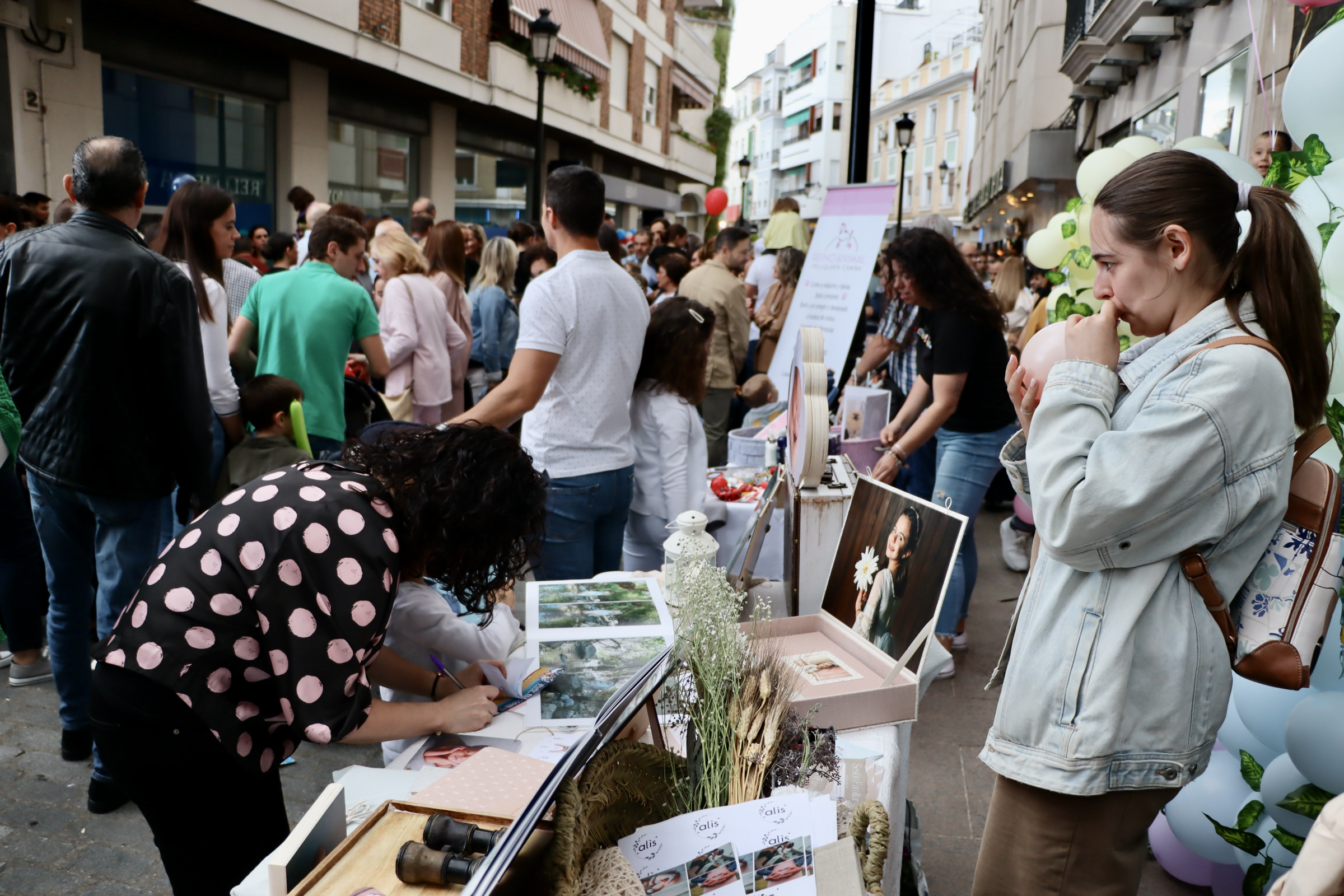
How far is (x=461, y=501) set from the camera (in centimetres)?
184

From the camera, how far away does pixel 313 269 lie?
463 centimetres

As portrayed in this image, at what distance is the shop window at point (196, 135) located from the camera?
30.8ft

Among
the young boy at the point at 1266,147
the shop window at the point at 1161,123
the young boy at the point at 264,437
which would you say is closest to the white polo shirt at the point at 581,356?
the young boy at the point at 264,437

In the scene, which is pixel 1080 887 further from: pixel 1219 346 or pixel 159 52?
pixel 159 52

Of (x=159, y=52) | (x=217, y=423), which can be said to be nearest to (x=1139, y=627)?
(x=217, y=423)

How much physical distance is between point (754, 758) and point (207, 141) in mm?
11289

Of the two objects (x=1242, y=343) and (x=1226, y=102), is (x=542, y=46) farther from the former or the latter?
(x=1242, y=343)

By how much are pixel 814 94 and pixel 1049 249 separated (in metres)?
64.1

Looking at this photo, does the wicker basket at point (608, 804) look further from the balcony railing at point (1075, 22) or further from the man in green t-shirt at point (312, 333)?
the balcony railing at point (1075, 22)

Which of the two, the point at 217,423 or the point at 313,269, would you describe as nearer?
the point at 217,423

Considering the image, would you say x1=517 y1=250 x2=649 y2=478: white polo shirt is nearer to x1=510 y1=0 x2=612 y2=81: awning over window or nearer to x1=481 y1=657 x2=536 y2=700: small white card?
x1=481 y1=657 x2=536 y2=700: small white card

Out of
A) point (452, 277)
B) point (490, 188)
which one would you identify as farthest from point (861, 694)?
point (490, 188)

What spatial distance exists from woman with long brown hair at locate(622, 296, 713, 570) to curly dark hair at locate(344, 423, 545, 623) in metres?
1.67

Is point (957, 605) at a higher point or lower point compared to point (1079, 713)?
lower
